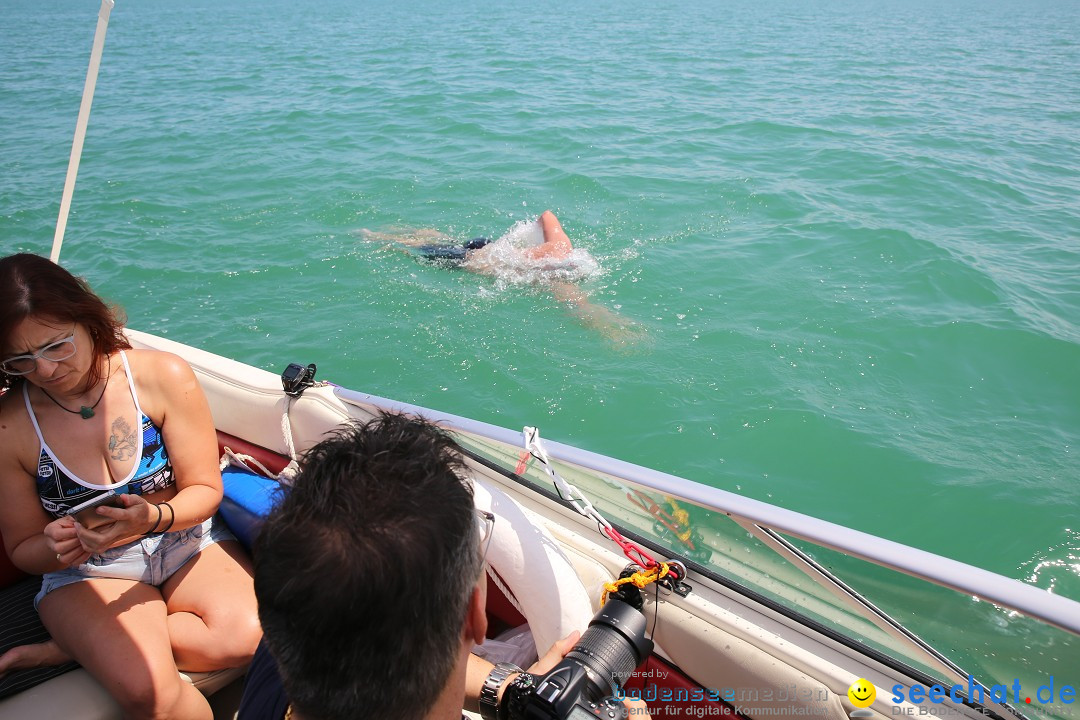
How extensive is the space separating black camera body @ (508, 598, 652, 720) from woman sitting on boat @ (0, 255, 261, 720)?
1262 millimetres

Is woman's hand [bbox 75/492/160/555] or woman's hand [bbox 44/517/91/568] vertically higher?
woman's hand [bbox 75/492/160/555]

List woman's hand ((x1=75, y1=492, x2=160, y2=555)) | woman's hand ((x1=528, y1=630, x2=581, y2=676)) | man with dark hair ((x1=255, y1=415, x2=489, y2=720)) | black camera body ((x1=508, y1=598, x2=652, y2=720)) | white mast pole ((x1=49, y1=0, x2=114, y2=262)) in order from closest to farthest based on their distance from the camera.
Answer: man with dark hair ((x1=255, y1=415, x2=489, y2=720)), black camera body ((x1=508, y1=598, x2=652, y2=720)), woman's hand ((x1=528, y1=630, x2=581, y2=676)), woman's hand ((x1=75, y1=492, x2=160, y2=555)), white mast pole ((x1=49, y1=0, x2=114, y2=262))

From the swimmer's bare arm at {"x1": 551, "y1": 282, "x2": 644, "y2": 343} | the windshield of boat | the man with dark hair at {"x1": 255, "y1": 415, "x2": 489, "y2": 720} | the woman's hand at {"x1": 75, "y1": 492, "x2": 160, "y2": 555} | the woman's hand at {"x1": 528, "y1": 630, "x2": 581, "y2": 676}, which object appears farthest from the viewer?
the swimmer's bare arm at {"x1": 551, "y1": 282, "x2": 644, "y2": 343}

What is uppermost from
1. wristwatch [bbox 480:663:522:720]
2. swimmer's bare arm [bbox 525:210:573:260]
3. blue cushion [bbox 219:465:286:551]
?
swimmer's bare arm [bbox 525:210:573:260]

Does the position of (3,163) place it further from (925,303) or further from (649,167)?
(925,303)

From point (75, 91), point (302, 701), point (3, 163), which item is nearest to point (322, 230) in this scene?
point (3, 163)

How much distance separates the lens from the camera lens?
5.13 feet

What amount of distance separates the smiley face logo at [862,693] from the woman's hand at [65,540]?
2.16m

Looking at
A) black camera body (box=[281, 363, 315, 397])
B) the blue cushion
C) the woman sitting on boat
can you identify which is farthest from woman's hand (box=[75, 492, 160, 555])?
black camera body (box=[281, 363, 315, 397])

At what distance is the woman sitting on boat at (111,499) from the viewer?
2.11 metres

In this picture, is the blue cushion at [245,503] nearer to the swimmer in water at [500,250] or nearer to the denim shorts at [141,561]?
the denim shorts at [141,561]

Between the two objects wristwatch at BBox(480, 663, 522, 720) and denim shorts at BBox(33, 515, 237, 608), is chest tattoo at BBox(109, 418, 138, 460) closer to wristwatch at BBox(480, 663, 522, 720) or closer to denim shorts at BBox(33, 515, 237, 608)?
denim shorts at BBox(33, 515, 237, 608)

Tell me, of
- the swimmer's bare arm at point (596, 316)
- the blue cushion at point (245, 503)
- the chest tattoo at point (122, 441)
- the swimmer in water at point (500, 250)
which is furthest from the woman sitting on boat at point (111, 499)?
the swimmer in water at point (500, 250)

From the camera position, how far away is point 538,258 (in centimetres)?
702
